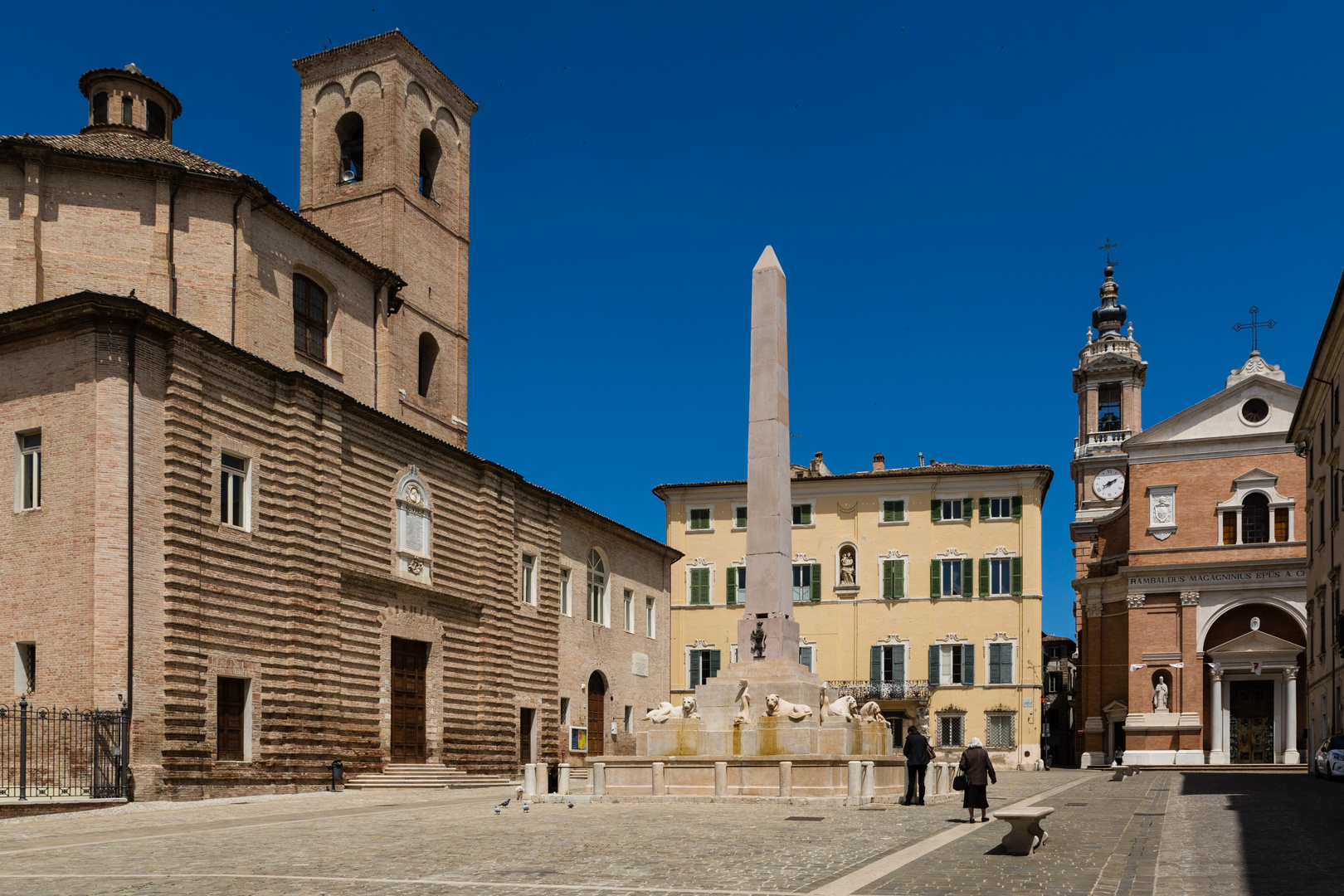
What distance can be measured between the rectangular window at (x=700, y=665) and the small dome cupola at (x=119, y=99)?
31.2m

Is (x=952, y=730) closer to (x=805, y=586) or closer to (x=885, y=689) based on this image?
(x=885, y=689)

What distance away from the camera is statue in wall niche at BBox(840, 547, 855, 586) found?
53.9 m

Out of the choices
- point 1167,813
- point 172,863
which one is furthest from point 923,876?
point 1167,813

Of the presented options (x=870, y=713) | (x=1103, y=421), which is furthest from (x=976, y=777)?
(x=1103, y=421)

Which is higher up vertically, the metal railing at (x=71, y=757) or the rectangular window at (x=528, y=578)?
the rectangular window at (x=528, y=578)

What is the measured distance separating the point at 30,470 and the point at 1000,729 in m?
38.0

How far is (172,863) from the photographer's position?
12375 millimetres

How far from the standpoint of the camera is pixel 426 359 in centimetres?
3922

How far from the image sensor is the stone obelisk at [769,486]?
23.2 m

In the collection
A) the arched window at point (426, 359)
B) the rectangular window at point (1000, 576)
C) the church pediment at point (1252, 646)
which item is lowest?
the church pediment at point (1252, 646)

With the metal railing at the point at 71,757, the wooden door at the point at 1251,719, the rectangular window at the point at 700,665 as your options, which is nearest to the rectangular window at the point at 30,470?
the metal railing at the point at 71,757

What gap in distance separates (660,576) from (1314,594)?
22264 mm

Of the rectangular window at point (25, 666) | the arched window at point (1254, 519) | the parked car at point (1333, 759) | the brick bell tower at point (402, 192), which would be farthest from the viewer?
the arched window at point (1254, 519)

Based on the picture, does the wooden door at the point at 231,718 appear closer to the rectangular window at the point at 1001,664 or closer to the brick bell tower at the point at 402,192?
the brick bell tower at the point at 402,192
